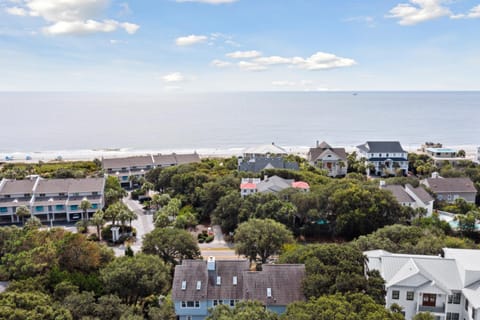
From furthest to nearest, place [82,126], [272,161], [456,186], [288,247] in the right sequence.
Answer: [82,126]
[272,161]
[456,186]
[288,247]

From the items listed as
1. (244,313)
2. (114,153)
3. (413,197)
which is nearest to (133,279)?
(244,313)

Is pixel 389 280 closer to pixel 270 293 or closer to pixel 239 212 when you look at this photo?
pixel 270 293

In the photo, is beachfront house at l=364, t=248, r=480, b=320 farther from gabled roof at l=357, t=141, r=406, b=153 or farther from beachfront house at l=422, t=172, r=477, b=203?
gabled roof at l=357, t=141, r=406, b=153

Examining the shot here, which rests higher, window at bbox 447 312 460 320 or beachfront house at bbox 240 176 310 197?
beachfront house at bbox 240 176 310 197

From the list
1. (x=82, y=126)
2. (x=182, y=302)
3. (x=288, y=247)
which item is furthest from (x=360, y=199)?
(x=82, y=126)

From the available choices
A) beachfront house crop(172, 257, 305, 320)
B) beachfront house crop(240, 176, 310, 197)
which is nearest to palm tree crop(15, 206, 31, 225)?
beachfront house crop(240, 176, 310, 197)

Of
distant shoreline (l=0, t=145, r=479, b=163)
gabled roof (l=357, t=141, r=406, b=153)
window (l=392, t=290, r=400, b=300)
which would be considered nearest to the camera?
window (l=392, t=290, r=400, b=300)
